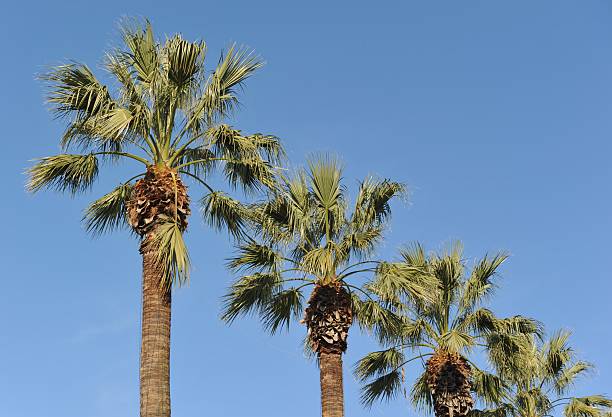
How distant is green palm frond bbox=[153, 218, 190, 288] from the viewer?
1482 centimetres

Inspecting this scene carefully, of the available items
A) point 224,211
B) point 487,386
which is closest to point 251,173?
point 224,211

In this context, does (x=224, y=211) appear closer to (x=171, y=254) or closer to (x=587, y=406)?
(x=171, y=254)

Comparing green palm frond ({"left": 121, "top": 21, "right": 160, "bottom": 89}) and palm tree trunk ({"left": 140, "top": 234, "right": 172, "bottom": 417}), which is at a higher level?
green palm frond ({"left": 121, "top": 21, "right": 160, "bottom": 89})

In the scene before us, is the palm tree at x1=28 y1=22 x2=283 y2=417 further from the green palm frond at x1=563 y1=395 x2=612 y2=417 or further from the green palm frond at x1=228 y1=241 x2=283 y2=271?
the green palm frond at x1=563 y1=395 x2=612 y2=417

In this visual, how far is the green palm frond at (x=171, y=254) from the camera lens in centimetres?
1482

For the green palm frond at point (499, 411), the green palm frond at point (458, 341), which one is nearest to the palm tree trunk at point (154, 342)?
the green palm frond at point (458, 341)

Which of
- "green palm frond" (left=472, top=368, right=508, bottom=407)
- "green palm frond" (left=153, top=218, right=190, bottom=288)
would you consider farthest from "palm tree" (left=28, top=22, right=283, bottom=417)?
"green palm frond" (left=472, top=368, right=508, bottom=407)

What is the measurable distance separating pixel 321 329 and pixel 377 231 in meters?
2.71

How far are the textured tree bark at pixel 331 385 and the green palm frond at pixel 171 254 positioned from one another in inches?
188

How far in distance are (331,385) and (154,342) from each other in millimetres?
4919

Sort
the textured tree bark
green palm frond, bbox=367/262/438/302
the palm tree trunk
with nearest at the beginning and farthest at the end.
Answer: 1. the palm tree trunk
2. the textured tree bark
3. green palm frond, bbox=367/262/438/302

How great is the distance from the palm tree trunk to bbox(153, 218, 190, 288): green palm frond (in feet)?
0.44

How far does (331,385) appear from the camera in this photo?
18.2 m

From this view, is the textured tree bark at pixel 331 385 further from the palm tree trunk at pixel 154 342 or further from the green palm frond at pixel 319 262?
the palm tree trunk at pixel 154 342
